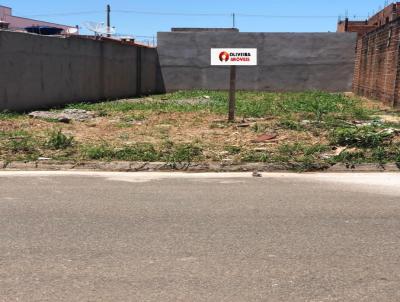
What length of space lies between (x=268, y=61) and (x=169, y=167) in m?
21.3

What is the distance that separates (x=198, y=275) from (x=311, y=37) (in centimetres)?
2600

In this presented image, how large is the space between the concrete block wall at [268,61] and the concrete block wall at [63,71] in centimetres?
244

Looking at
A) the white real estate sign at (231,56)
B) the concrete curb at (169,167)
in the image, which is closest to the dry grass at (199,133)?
the concrete curb at (169,167)

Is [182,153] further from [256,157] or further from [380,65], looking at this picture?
[380,65]

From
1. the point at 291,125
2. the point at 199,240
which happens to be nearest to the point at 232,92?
the point at 291,125

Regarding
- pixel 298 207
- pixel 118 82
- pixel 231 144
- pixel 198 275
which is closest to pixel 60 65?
pixel 118 82

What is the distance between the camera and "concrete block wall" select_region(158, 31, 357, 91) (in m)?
27.9

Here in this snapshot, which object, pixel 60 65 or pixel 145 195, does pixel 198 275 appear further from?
pixel 60 65

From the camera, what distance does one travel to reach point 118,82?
23.8 m

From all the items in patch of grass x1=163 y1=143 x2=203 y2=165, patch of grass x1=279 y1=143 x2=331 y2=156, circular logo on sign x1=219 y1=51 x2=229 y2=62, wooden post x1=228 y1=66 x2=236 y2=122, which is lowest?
patch of grass x1=163 y1=143 x2=203 y2=165

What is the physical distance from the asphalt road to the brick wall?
35.4ft

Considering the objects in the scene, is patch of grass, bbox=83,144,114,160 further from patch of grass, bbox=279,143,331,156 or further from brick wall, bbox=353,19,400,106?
brick wall, bbox=353,19,400,106

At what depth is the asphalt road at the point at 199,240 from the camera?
3.65 m

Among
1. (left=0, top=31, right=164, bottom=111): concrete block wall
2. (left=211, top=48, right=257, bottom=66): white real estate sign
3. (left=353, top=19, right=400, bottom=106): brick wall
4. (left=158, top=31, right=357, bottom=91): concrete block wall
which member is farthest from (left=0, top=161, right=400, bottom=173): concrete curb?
(left=158, top=31, right=357, bottom=91): concrete block wall
